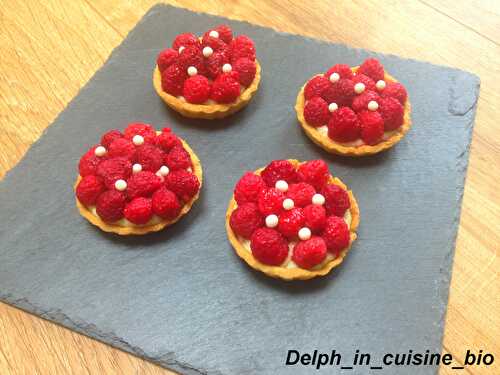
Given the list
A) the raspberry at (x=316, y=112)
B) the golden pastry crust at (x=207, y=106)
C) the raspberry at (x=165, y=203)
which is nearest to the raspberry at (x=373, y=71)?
the raspberry at (x=316, y=112)

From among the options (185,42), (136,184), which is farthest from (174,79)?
(136,184)

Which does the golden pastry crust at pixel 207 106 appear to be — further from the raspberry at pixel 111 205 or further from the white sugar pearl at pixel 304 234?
the white sugar pearl at pixel 304 234

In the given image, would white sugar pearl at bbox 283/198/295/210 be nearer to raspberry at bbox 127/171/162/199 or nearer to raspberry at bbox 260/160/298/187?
raspberry at bbox 260/160/298/187

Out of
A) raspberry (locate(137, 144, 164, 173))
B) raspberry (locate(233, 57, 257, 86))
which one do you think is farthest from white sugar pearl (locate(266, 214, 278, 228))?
raspberry (locate(233, 57, 257, 86))

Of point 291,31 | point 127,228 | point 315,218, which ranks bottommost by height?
point 127,228

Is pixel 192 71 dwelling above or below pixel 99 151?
above

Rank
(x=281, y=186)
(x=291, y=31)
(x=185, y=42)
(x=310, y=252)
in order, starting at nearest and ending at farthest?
(x=310, y=252)
(x=281, y=186)
(x=185, y=42)
(x=291, y=31)

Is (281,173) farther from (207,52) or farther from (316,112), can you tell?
(207,52)
